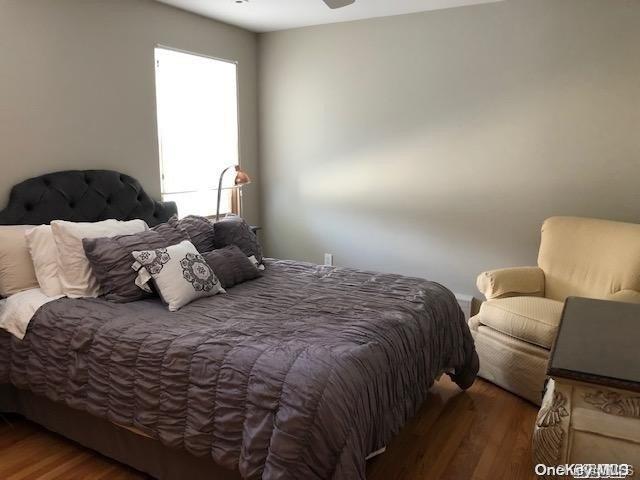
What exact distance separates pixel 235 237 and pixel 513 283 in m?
1.85

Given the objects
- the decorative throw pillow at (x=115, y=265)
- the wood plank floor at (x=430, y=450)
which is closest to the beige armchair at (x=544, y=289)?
the wood plank floor at (x=430, y=450)

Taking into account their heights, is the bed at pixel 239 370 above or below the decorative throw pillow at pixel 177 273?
below

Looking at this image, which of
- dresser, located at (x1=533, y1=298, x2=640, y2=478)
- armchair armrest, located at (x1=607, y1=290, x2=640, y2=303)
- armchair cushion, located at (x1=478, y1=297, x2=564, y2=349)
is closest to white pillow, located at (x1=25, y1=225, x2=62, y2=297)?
dresser, located at (x1=533, y1=298, x2=640, y2=478)

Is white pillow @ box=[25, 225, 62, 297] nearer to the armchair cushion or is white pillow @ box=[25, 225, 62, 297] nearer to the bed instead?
the bed

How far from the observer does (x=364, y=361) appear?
1.98 meters

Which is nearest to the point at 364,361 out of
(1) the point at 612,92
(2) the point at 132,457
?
(2) the point at 132,457

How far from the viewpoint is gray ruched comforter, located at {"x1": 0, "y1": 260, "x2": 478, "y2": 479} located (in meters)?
1.78

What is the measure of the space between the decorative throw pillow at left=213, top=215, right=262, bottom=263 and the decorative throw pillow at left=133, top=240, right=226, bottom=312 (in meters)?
0.49

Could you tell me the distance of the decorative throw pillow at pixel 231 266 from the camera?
115 inches

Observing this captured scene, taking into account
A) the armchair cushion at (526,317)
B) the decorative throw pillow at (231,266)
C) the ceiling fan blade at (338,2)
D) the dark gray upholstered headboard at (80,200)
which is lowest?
the armchair cushion at (526,317)

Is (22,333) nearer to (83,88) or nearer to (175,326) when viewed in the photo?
(175,326)

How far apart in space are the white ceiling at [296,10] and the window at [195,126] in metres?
0.37

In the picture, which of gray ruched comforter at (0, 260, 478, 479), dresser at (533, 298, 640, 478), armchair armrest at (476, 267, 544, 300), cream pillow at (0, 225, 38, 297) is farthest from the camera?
armchair armrest at (476, 267, 544, 300)

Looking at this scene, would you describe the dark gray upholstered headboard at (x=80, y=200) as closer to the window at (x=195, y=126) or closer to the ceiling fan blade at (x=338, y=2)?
the window at (x=195, y=126)
